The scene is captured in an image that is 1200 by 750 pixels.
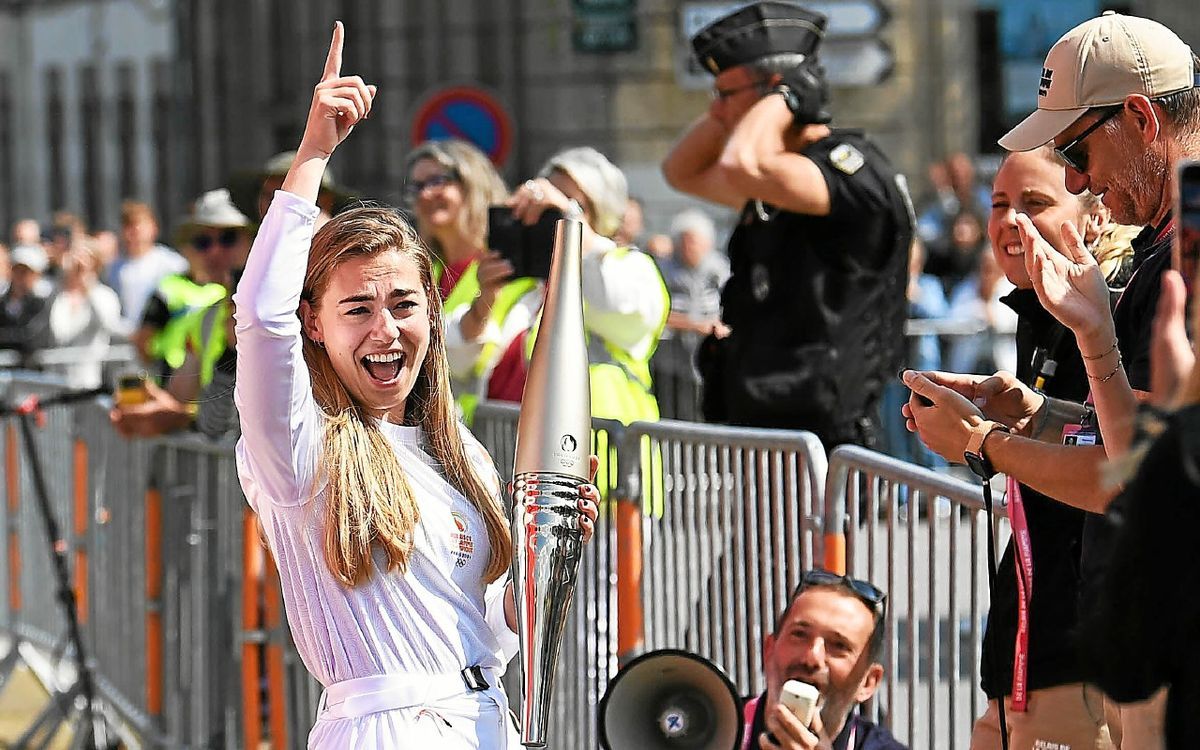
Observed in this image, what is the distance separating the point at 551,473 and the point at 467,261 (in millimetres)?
3727

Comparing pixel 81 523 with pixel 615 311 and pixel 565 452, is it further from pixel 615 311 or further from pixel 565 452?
pixel 565 452

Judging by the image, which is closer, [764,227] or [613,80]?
[764,227]

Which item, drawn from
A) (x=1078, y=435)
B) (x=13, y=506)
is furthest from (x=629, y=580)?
(x=13, y=506)

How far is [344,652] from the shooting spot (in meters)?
3.38

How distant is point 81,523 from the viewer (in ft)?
26.7

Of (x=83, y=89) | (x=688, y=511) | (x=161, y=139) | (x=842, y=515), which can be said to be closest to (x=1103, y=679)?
(x=842, y=515)

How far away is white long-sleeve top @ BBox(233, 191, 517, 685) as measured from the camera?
3172mm

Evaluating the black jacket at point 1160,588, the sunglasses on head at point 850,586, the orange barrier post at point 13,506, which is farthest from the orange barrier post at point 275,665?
the black jacket at point 1160,588

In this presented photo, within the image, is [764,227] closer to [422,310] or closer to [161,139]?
[422,310]

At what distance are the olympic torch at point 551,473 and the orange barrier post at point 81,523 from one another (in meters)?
5.23

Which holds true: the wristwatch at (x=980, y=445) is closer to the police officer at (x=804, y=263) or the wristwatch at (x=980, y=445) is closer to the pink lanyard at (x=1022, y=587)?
the pink lanyard at (x=1022, y=587)

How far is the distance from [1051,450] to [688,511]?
7.43 feet

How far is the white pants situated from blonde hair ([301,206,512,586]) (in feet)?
0.62

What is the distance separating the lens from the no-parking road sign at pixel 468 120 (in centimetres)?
1258
